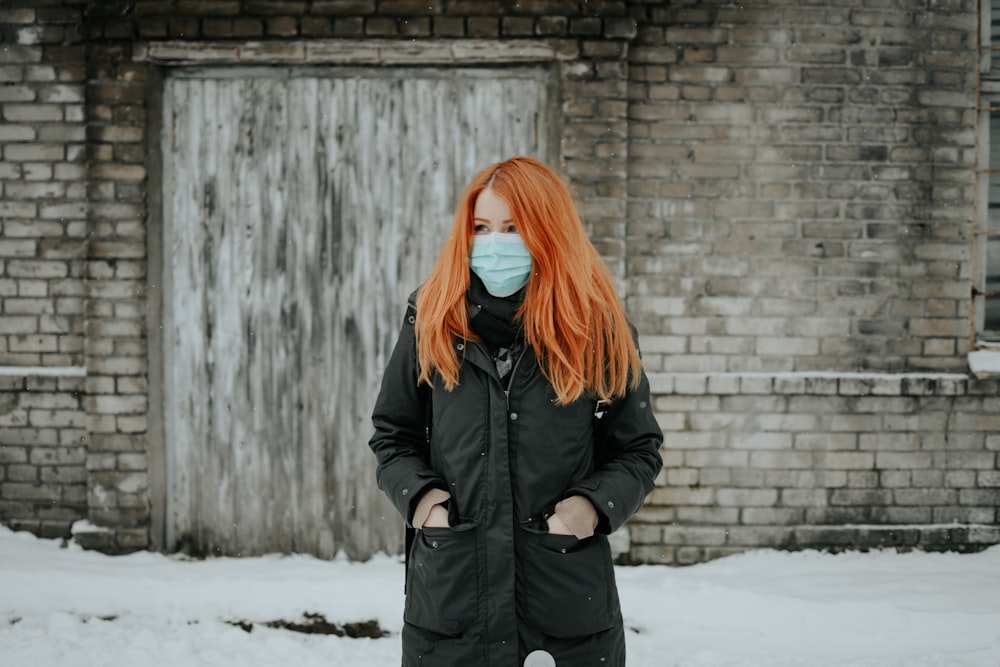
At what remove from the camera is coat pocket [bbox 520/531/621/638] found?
64.2 inches

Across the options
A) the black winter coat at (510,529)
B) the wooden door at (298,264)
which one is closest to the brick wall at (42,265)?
the wooden door at (298,264)

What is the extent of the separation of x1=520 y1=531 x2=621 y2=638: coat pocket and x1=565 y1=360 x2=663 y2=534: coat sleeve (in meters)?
0.10

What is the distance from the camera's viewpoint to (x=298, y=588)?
11.9 ft

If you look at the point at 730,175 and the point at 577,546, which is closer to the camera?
the point at 577,546

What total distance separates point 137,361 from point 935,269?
4420 millimetres

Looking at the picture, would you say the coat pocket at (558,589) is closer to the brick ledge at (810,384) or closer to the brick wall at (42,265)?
the brick ledge at (810,384)

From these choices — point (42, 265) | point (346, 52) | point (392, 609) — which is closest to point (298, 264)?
point (346, 52)

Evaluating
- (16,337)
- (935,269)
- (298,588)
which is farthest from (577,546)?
(16,337)

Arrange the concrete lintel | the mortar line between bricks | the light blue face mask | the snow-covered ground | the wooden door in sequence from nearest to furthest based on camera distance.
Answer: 1. the light blue face mask
2. the snow-covered ground
3. the concrete lintel
4. the wooden door
5. the mortar line between bricks

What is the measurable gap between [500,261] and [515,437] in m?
0.42

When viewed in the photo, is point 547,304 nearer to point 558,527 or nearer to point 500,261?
point 500,261

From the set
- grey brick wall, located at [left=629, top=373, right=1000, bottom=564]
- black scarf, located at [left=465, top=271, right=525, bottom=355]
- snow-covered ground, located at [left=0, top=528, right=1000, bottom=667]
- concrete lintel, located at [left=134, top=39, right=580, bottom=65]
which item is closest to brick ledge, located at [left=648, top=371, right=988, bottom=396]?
grey brick wall, located at [left=629, top=373, right=1000, bottom=564]

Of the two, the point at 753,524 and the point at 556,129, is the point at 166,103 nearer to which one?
the point at 556,129

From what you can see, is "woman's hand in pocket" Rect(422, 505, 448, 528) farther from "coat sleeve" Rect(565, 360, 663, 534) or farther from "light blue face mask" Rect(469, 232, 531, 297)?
"light blue face mask" Rect(469, 232, 531, 297)
